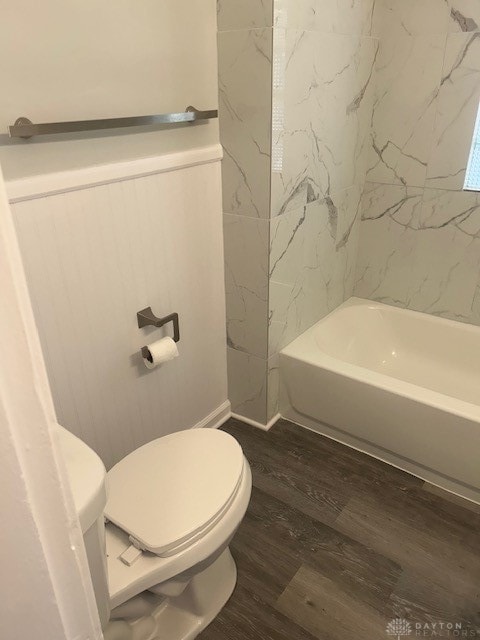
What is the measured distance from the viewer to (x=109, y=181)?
142 centimetres

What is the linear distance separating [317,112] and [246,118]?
35 centimetres

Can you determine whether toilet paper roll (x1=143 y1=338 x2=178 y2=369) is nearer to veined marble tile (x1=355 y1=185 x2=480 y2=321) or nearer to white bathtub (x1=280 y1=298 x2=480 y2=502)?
white bathtub (x1=280 y1=298 x2=480 y2=502)

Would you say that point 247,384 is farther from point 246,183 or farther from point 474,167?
point 474,167

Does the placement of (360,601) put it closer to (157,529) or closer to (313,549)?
(313,549)

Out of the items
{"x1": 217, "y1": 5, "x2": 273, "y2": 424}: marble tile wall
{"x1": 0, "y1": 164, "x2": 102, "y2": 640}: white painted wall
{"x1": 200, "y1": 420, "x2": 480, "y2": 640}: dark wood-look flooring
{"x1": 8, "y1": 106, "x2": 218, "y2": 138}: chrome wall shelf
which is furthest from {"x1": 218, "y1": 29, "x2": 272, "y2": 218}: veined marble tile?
{"x1": 0, "y1": 164, "x2": 102, "y2": 640}: white painted wall

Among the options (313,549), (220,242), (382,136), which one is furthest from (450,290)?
(313,549)

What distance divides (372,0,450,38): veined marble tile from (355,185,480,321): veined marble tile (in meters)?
0.66

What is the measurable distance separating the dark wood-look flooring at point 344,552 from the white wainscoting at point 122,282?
0.55 metres

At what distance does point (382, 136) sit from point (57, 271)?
1.70 meters

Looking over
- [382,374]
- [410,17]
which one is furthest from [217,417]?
[410,17]

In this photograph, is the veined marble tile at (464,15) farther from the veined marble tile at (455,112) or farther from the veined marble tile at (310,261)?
the veined marble tile at (310,261)

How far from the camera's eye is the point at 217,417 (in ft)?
7.32

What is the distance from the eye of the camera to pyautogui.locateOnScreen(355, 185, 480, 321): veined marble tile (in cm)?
222

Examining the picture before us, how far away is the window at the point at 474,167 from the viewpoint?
2078mm
